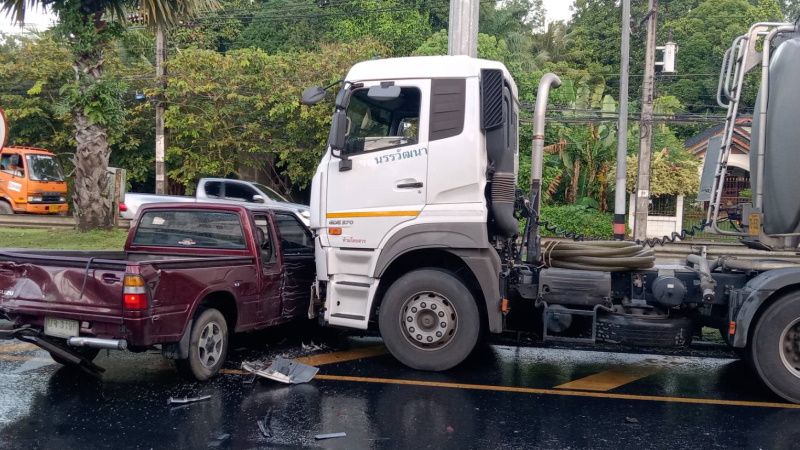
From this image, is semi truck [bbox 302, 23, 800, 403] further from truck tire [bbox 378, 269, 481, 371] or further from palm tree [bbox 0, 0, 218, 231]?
palm tree [bbox 0, 0, 218, 231]

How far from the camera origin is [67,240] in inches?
654

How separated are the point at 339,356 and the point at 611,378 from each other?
111 inches

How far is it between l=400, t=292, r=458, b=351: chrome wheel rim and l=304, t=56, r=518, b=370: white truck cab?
0.07ft

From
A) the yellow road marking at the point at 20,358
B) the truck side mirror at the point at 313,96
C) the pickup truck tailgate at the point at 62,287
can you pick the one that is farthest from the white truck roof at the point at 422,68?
the yellow road marking at the point at 20,358

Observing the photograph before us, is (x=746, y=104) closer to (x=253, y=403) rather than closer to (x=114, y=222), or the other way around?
(x=253, y=403)

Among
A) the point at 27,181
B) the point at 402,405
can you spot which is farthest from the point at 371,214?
the point at 27,181

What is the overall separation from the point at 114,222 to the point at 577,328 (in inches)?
626

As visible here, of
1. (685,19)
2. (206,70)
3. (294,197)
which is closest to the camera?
(206,70)

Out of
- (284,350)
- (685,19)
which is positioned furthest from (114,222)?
(685,19)

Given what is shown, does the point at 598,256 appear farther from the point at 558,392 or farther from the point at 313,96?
the point at 313,96

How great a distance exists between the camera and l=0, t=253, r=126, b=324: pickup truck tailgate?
5.77 meters

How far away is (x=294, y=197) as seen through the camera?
30.5 meters

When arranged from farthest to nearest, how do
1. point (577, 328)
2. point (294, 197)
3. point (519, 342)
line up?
point (294, 197) < point (519, 342) < point (577, 328)

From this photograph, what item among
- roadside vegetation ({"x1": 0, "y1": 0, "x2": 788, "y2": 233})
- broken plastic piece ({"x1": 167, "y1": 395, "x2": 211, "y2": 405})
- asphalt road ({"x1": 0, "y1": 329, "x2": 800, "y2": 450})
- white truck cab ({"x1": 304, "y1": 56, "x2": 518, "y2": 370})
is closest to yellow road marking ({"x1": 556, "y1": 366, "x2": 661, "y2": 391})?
asphalt road ({"x1": 0, "y1": 329, "x2": 800, "y2": 450})
